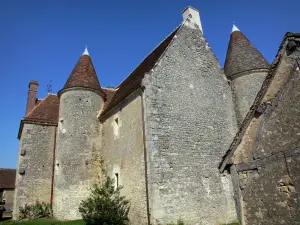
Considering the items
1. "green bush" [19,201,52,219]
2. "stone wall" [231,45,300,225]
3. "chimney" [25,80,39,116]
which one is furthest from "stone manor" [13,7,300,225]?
"chimney" [25,80,39,116]

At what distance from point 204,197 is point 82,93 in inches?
334

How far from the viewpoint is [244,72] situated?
13203 millimetres

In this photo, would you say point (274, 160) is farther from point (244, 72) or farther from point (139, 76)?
point (244, 72)

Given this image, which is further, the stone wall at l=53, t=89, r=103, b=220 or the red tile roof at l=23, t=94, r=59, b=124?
the red tile roof at l=23, t=94, r=59, b=124

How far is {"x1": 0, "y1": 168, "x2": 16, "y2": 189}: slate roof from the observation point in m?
27.5

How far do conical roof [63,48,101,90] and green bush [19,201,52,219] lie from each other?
21.8ft

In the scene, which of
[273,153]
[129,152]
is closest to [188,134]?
[129,152]

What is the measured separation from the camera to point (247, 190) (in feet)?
17.1

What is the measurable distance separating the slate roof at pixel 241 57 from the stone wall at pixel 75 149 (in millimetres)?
7771

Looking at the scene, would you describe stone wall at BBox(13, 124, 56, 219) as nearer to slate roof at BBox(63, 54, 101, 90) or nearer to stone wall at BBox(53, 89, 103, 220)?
stone wall at BBox(53, 89, 103, 220)

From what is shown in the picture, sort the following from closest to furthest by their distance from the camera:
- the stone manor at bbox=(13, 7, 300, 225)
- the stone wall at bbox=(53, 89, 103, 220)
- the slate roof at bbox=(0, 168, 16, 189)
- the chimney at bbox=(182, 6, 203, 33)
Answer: the stone manor at bbox=(13, 7, 300, 225) → the stone wall at bbox=(53, 89, 103, 220) → the chimney at bbox=(182, 6, 203, 33) → the slate roof at bbox=(0, 168, 16, 189)

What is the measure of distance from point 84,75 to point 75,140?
159 inches

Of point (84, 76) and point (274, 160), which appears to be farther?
point (84, 76)

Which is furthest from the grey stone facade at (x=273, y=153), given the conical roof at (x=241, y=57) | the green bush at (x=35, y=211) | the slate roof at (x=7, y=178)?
the slate roof at (x=7, y=178)
